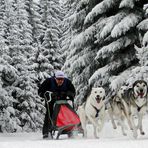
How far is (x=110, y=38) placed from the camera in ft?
63.9

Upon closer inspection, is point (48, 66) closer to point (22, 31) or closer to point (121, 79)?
point (22, 31)

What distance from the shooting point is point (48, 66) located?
36.2m

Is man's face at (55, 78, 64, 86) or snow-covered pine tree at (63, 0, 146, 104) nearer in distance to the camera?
man's face at (55, 78, 64, 86)

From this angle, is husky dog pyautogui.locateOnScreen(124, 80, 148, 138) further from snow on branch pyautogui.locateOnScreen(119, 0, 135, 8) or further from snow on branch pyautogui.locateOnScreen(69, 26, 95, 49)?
snow on branch pyautogui.locateOnScreen(69, 26, 95, 49)

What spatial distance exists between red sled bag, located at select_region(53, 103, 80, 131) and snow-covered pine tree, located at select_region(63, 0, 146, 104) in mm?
6618

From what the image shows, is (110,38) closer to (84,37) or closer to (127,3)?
(127,3)

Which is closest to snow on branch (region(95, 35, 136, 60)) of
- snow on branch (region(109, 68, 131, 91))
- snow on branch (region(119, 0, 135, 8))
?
snow on branch (region(109, 68, 131, 91))

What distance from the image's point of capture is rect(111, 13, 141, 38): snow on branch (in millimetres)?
17250

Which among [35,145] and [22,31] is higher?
[22,31]

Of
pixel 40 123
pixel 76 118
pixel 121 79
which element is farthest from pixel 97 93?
pixel 40 123

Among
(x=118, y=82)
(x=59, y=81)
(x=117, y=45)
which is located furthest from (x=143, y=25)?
(x=59, y=81)

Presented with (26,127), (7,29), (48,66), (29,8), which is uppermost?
(29,8)

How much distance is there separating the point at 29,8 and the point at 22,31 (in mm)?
14642

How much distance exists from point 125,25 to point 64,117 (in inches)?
306
